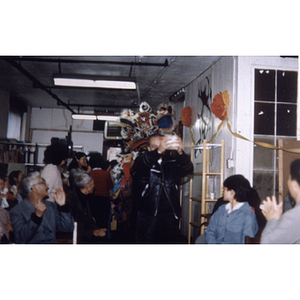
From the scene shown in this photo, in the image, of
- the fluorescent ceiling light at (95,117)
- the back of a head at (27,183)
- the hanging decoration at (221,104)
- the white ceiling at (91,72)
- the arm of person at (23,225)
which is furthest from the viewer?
the fluorescent ceiling light at (95,117)

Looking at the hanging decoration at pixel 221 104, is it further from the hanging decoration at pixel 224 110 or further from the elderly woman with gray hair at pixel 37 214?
the elderly woman with gray hair at pixel 37 214

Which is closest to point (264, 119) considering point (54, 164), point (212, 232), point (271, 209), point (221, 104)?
point (221, 104)

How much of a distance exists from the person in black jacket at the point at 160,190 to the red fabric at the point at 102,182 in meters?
0.52

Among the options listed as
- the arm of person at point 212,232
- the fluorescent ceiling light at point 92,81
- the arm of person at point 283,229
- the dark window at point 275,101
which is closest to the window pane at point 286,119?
the dark window at point 275,101

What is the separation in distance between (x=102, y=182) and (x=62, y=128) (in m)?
0.95

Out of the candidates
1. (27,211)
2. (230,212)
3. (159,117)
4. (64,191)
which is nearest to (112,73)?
(159,117)

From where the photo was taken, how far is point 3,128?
3.55 meters

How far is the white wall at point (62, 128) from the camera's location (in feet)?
12.3

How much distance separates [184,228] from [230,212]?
2.22 metres

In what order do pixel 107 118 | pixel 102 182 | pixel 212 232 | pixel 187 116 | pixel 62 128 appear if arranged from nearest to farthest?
pixel 212 232, pixel 102 182, pixel 62 128, pixel 107 118, pixel 187 116

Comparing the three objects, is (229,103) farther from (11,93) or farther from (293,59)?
(11,93)

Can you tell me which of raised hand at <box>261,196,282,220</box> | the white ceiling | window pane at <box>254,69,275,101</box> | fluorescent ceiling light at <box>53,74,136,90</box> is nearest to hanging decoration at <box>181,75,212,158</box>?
the white ceiling

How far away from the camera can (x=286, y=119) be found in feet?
11.7

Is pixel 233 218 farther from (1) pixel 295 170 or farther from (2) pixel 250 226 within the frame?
(1) pixel 295 170
